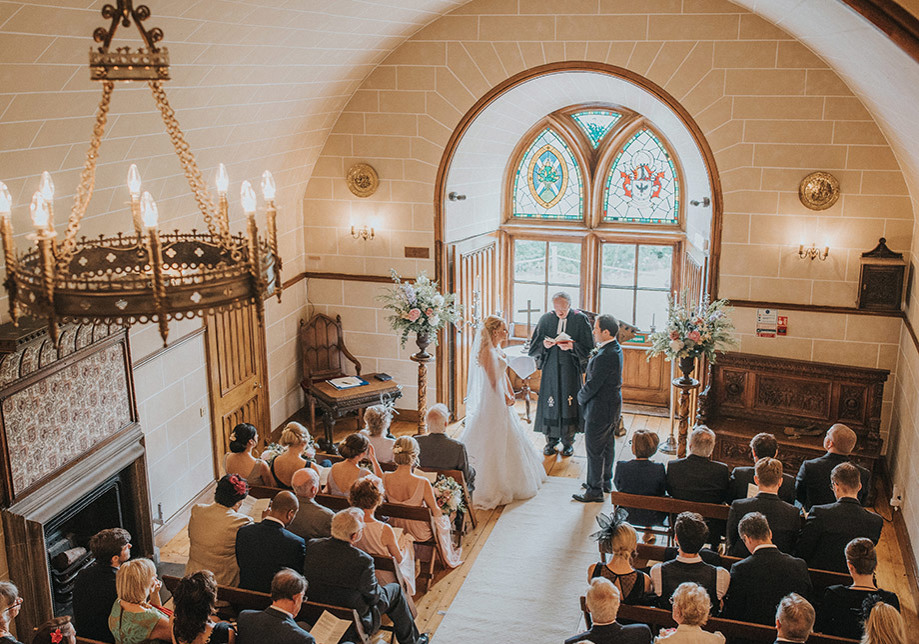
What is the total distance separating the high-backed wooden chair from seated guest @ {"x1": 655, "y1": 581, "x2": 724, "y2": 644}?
5697mm

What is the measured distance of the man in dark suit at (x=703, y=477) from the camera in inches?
231

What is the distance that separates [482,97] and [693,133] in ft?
6.80

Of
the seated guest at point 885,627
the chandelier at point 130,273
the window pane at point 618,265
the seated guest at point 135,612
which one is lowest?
the seated guest at point 135,612

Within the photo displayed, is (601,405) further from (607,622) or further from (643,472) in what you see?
(607,622)

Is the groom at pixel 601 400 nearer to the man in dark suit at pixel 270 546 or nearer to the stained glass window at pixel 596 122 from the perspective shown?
the man in dark suit at pixel 270 546

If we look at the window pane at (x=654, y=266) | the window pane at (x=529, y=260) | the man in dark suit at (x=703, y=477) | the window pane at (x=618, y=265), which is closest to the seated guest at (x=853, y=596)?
the man in dark suit at (x=703, y=477)

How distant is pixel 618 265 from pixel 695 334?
2.91 metres

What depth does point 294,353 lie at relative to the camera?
934 centimetres

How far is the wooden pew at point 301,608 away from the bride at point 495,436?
284cm

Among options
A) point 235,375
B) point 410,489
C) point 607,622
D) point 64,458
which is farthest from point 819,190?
point 64,458

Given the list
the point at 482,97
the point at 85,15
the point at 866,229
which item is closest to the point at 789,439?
the point at 866,229

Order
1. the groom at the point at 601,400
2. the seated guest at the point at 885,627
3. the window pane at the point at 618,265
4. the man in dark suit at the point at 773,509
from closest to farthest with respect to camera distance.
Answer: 1. the seated guest at the point at 885,627
2. the man in dark suit at the point at 773,509
3. the groom at the point at 601,400
4. the window pane at the point at 618,265

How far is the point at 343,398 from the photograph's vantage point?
8641mm

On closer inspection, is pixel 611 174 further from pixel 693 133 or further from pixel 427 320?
pixel 427 320
